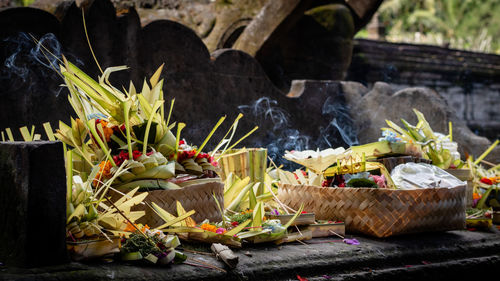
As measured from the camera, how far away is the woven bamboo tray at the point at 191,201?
2.45 meters

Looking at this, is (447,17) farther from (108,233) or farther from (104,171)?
(108,233)

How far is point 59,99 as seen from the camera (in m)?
3.30

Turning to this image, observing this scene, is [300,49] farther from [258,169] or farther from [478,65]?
[478,65]

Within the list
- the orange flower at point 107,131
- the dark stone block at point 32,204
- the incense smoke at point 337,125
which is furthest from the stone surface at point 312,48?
the dark stone block at point 32,204

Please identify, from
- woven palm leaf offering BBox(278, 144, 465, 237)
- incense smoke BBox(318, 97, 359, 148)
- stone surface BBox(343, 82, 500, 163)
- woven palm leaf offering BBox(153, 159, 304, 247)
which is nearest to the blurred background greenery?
stone surface BBox(343, 82, 500, 163)

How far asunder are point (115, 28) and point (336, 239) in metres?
1.96

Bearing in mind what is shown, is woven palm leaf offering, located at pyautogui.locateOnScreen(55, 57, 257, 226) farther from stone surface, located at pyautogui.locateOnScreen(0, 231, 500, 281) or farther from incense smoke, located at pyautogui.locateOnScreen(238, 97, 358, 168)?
incense smoke, located at pyautogui.locateOnScreen(238, 97, 358, 168)

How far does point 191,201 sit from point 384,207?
1004mm

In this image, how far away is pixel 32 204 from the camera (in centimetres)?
187

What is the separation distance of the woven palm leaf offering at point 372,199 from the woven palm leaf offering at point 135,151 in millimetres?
577

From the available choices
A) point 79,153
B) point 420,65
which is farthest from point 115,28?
point 420,65

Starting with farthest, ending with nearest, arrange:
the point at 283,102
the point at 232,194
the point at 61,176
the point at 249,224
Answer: the point at 283,102 < the point at 232,194 < the point at 249,224 < the point at 61,176

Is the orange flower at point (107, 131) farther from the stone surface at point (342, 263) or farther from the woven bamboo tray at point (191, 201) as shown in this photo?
the stone surface at point (342, 263)

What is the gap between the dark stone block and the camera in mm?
1867
